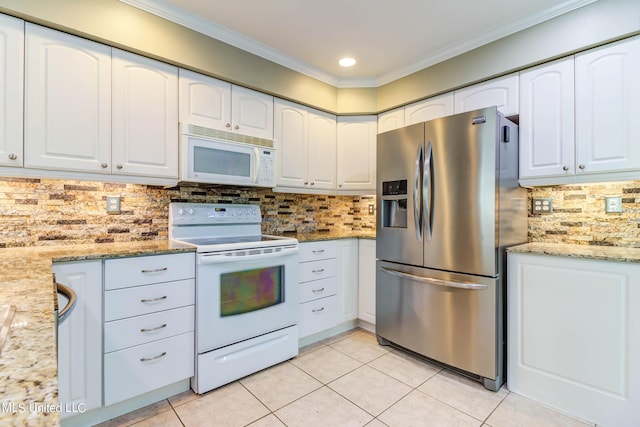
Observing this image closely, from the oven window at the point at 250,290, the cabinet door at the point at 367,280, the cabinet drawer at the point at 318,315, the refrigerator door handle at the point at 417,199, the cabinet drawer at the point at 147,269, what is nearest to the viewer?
the cabinet drawer at the point at 147,269

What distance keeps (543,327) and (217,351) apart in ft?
6.49

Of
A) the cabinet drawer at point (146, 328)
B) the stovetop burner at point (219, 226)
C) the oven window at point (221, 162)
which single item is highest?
the oven window at point (221, 162)

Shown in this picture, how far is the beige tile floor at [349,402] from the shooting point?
169 cm

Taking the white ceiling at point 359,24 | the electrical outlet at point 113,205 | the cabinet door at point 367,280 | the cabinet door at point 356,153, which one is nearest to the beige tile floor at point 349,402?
the cabinet door at point 367,280

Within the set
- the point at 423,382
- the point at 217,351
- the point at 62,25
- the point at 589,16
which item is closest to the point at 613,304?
the point at 423,382

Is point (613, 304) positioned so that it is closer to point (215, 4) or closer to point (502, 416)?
point (502, 416)

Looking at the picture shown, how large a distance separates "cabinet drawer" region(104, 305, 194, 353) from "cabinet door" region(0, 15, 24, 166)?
1.01m

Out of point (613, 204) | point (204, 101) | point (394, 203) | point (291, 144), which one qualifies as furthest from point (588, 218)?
point (204, 101)

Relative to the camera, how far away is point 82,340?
158 centimetres

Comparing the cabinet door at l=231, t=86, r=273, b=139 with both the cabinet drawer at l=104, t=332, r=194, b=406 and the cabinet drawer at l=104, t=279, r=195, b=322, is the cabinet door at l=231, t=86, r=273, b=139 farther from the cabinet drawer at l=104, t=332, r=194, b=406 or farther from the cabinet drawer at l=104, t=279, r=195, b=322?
the cabinet drawer at l=104, t=332, r=194, b=406

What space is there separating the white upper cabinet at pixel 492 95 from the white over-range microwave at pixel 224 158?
5.15 feet

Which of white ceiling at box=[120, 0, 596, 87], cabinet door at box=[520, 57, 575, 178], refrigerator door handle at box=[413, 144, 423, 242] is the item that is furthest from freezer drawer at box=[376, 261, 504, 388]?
white ceiling at box=[120, 0, 596, 87]

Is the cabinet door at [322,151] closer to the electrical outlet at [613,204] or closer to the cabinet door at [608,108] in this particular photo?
the cabinet door at [608,108]

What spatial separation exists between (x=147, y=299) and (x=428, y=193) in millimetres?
1892
